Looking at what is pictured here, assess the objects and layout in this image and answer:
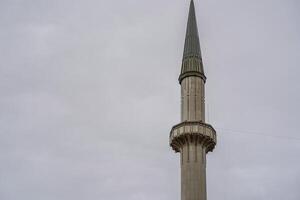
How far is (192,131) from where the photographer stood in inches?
2346

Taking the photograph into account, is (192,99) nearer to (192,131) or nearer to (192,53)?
(192,131)

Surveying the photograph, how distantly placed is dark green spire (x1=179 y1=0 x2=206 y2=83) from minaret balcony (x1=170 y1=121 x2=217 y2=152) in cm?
656

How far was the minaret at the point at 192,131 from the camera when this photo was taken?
5766cm

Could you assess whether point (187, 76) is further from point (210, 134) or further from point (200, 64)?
Result: point (210, 134)

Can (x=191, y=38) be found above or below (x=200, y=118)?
above

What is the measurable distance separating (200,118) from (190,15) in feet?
48.5

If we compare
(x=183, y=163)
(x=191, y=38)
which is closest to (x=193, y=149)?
(x=183, y=163)

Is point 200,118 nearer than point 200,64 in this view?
Yes

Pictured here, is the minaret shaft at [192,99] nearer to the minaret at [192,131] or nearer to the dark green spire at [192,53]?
the minaret at [192,131]

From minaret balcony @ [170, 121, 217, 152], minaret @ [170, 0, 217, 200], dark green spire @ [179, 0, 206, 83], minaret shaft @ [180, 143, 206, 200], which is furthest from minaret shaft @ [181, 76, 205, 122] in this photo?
minaret shaft @ [180, 143, 206, 200]

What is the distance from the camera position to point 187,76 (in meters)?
64.1

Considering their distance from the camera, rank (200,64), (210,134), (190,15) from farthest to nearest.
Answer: (190,15) < (200,64) < (210,134)

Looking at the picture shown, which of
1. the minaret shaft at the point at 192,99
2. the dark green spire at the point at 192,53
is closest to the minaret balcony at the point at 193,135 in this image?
the minaret shaft at the point at 192,99

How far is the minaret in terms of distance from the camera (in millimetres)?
57656
